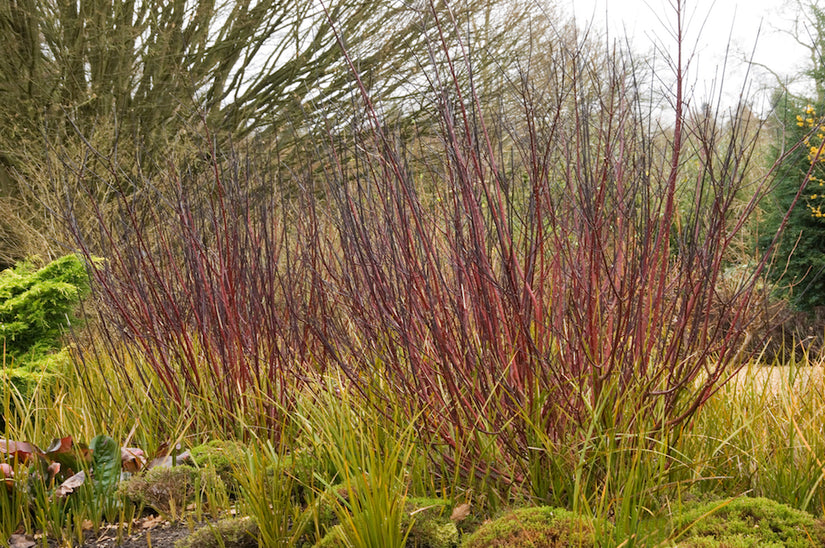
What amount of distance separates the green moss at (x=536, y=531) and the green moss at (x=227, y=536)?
0.80 metres

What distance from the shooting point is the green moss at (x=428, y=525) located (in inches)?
82.6

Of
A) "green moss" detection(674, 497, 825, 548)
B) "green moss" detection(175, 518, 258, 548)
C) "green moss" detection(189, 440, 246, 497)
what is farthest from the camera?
"green moss" detection(189, 440, 246, 497)

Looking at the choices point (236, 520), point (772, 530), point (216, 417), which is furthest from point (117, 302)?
point (772, 530)

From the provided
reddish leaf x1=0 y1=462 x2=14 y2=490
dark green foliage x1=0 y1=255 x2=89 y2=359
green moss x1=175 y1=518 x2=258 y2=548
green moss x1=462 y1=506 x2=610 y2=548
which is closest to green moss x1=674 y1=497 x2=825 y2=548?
green moss x1=462 y1=506 x2=610 y2=548

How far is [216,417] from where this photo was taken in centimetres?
354

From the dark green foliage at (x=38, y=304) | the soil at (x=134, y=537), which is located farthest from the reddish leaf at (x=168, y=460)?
the dark green foliage at (x=38, y=304)

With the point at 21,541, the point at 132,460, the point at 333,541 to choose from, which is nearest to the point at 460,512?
the point at 333,541

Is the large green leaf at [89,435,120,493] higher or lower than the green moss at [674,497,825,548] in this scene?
higher

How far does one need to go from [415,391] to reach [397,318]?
0.30m

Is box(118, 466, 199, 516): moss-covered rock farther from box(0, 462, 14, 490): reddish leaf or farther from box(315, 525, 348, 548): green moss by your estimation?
box(315, 525, 348, 548): green moss

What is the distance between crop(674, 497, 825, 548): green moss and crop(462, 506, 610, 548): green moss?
26cm

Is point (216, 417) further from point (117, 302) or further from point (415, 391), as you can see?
point (415, 391)

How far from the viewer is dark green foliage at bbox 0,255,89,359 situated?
461 cm

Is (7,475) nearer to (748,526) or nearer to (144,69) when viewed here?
(748,526)
